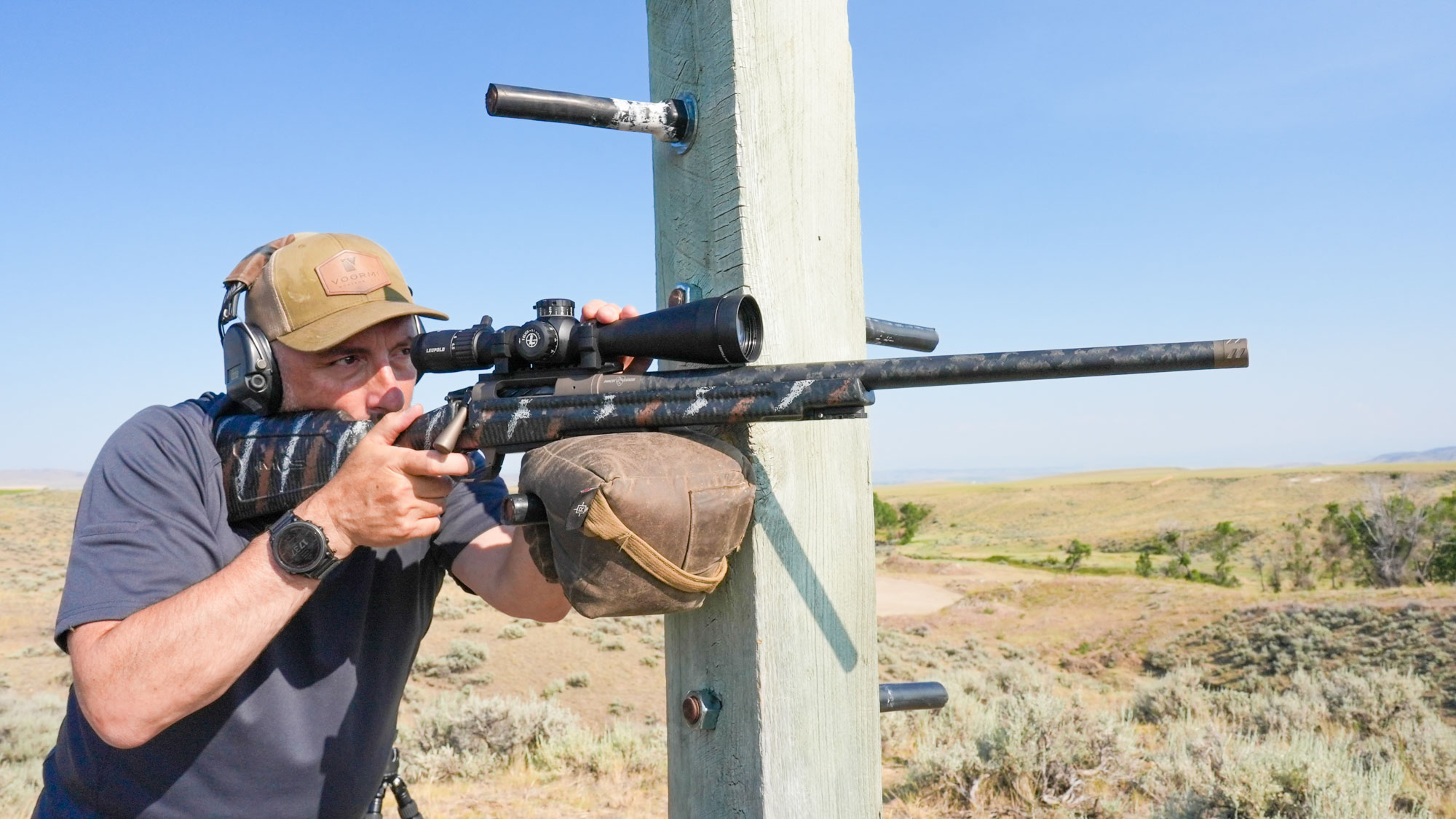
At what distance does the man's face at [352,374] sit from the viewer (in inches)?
110

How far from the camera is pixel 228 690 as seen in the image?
2.52 m

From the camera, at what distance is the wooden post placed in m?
1.97

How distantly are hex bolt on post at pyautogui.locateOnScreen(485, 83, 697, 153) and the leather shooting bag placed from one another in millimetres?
739

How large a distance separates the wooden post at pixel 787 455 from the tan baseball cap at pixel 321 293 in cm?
113

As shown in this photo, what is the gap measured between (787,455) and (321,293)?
1.57 meters

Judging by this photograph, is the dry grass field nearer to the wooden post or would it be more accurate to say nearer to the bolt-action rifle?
the bolt-action rifle

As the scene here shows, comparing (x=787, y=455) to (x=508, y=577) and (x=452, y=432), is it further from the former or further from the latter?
(x=508, y=577)

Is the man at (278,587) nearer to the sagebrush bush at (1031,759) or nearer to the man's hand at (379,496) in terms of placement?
the man's hand at (379,496)

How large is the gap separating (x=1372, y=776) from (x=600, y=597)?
24.7 ft

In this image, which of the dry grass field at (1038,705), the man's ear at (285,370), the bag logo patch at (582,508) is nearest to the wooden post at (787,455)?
the bag logo patch at (582,508)

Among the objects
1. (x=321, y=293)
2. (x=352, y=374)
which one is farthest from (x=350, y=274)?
(x=352, y=374)

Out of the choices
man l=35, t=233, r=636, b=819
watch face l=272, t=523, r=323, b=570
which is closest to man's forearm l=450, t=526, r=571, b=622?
man l=35, t=233, r=636, b=819

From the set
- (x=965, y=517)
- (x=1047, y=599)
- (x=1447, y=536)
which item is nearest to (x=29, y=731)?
(x=1047, y=599)

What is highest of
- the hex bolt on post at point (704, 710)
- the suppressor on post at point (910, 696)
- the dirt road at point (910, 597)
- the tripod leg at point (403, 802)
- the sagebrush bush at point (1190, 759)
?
the hex bolt on post at point (704, 710)
